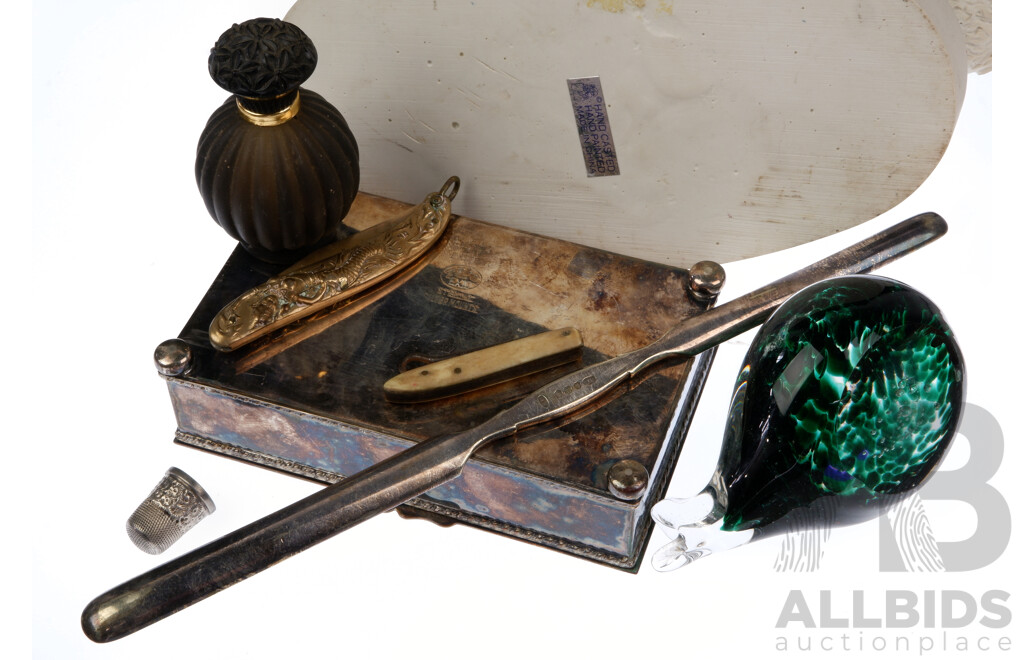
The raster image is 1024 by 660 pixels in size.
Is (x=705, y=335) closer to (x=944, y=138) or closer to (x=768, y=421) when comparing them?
(x=768, y=421)

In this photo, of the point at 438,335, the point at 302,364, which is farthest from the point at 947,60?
the point at 302,364

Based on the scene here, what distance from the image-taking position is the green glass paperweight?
4.14 feet

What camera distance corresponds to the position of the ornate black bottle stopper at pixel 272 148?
152 centimetres

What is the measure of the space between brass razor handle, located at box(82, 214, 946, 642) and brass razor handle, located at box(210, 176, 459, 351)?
31 centimetres

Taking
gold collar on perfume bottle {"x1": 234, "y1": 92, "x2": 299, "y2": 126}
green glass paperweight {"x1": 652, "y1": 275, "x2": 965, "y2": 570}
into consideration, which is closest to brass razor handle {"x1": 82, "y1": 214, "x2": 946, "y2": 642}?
green glass paperweight {"x1": 652, "y1": 275, "x2": 965, "y2": 570}

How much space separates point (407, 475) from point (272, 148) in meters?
0.47

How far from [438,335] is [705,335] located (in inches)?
14.1

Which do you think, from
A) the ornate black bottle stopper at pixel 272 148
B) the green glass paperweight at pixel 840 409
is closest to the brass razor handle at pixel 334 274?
the ornate black bottle stopper at pixel 272 148

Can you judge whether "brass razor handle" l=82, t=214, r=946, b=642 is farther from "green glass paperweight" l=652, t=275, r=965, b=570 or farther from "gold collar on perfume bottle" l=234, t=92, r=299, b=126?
"gold collar on perfume bottle" l=234, t=92, r=299, b=126

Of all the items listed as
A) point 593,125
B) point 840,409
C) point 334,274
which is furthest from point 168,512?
point 840,409

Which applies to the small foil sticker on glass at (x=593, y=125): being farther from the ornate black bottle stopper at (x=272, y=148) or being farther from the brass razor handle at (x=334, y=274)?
the ornate black bottle stopper at (x=272, y=148)

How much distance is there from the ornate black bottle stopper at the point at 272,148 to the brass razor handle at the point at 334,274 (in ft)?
0.17

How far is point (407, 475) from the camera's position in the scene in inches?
56.6

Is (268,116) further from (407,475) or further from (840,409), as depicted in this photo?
(840,409)
